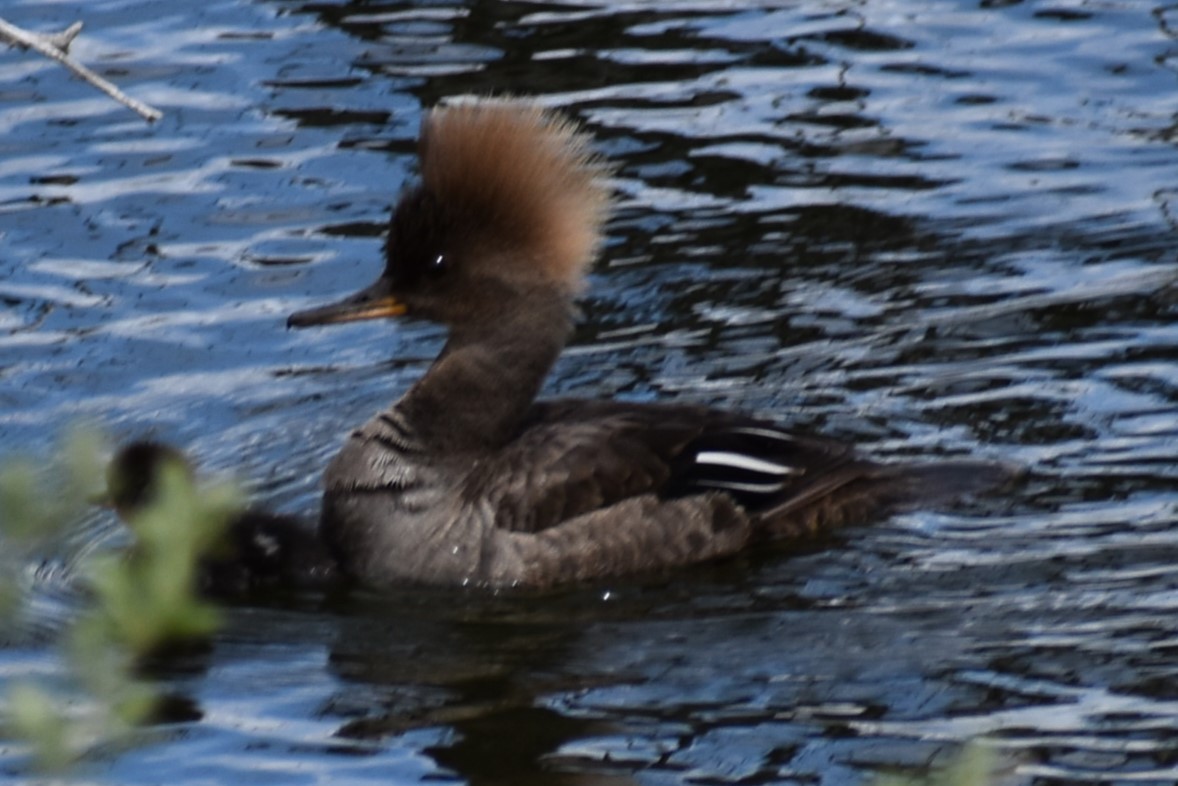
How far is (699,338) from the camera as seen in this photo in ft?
30.2

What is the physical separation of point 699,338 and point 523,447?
173cm

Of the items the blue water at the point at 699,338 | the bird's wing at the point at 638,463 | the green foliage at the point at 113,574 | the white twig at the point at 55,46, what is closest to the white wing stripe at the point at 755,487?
the bird's wing at the point at 638,463

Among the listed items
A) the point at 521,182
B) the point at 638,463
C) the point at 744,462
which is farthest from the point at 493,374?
the point at 744,462

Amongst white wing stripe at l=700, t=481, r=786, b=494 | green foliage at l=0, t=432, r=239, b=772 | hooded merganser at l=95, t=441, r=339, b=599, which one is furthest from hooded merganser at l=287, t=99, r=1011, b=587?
green foliage at l=0, t=432, r=239, b=772

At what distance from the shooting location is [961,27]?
1224 centimetres

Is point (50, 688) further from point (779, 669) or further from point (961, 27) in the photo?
point (961, 27)

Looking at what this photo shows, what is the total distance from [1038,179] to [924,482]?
10.1ft

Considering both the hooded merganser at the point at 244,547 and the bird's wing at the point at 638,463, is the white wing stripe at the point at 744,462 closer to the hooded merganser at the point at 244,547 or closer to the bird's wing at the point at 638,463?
the bird's wing at the point at 638,463

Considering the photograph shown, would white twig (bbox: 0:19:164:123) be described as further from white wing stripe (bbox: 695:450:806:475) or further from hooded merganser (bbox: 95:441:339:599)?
white wing stripe (bbox: 695:450:806:475)

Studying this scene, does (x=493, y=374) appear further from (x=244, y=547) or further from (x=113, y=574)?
(x=113, y=574)

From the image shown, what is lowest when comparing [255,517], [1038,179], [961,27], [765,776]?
[765,776]

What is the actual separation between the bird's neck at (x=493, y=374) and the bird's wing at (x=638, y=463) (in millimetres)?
107

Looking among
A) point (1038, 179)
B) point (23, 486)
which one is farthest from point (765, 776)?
point (1038, 179)

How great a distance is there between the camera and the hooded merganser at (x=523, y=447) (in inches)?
296
